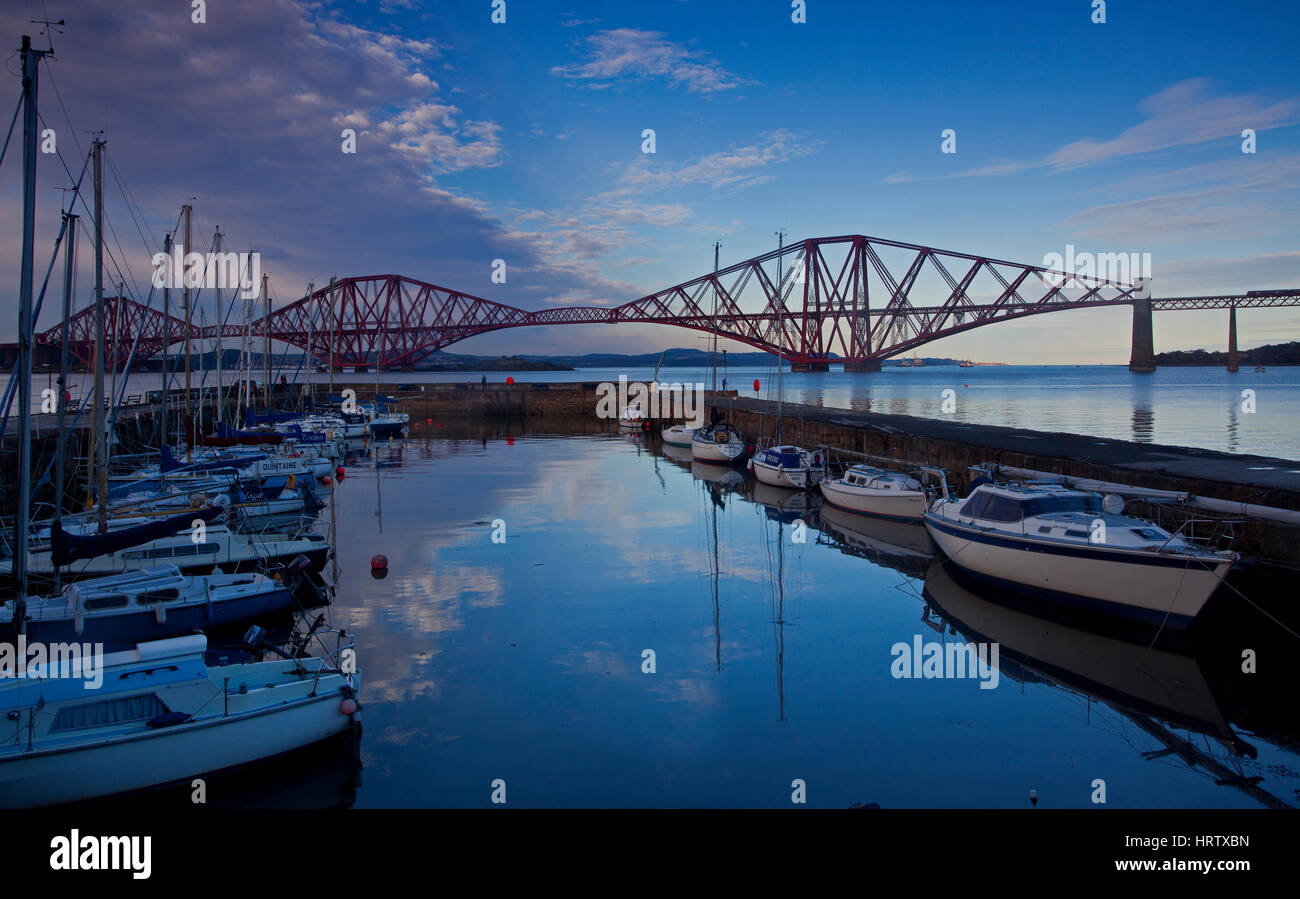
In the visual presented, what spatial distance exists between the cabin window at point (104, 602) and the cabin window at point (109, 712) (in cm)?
362

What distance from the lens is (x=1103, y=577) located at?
11.1 metres

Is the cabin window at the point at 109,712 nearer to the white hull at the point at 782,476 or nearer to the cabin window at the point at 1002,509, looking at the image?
the cabin window at the point at 1002,509

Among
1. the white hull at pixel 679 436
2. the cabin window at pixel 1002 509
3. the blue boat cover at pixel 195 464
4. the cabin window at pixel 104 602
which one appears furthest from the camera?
the white hull at pixel 679 436

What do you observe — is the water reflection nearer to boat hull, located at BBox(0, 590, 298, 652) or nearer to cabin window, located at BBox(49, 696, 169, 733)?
cabin window, located at BBox(49, 696, 169, 733)

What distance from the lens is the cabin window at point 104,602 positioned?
9.70 meters

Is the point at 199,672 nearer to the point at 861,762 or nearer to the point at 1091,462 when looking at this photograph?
the point at 861,762

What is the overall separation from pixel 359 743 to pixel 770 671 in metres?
4.82

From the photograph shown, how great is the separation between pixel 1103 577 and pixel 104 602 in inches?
517

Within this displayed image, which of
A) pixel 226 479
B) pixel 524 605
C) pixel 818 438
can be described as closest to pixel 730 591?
pixel 524 605

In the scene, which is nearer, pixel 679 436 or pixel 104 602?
pixel 104 602

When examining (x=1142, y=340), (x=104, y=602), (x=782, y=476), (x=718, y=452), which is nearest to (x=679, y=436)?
(x=718, y=452)

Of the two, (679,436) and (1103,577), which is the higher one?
(679,436)

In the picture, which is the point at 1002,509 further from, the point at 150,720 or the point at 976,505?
the point at 150,720

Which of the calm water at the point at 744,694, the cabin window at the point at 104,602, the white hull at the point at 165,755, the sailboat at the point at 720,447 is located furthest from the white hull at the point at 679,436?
the white hull at the point at 165,755
